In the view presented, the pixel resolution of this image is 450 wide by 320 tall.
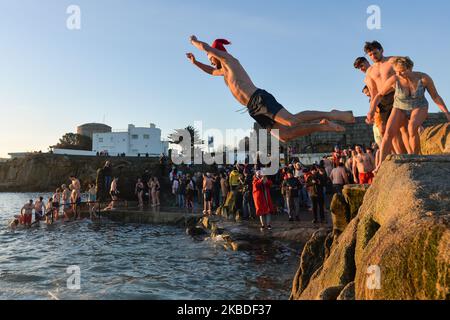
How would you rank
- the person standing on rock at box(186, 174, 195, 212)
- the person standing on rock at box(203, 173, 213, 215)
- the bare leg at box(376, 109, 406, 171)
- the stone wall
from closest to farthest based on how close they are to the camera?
the bare leg at box(376, 109, 406, 171)
the person standing on rock at box(203, 173, 213, 215)
the person standing on rock at box(186, 174, 195, 212)
the stone wall

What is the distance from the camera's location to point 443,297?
250cm

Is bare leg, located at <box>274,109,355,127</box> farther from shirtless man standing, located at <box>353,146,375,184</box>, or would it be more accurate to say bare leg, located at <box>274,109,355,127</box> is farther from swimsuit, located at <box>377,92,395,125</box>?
shirtless man standing, located at <box>353,146,375,184</box>

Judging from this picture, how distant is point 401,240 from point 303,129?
2794 millimetres

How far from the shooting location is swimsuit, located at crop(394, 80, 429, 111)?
5.85 meters

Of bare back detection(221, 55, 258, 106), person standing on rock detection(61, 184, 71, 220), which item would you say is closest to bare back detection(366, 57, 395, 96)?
bare back detection(221, 55, 258, 106)

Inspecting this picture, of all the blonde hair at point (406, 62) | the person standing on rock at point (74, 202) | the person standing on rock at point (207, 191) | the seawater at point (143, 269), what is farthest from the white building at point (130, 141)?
the blonde hair at point (406, 62)

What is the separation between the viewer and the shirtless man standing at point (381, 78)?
6.41 meters

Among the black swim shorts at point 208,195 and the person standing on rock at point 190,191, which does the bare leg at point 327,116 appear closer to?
the black swim shorts at point 208,195

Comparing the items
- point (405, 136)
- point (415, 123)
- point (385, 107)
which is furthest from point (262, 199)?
point (415, 123)

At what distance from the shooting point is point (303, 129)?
18.0 ft

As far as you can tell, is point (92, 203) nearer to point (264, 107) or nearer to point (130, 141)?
point (264, 107)
